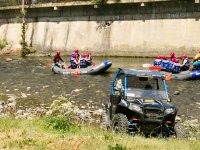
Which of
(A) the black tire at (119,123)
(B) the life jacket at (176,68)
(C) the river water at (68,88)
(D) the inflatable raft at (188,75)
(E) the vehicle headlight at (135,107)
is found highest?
(E) the vehicle headlight at (135,107)

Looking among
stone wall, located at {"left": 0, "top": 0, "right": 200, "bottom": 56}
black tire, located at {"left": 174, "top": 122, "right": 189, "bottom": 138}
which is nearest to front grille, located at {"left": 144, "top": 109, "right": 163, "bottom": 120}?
black tire, located at {"left": 174, "top": 122, "right": 189, "bottom": 138}

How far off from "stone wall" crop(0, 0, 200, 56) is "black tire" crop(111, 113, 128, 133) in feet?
83.6

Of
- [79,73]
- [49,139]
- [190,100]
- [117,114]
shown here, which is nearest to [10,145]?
[49,139]

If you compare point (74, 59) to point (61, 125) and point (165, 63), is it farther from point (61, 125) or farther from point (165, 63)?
point (61, 125)

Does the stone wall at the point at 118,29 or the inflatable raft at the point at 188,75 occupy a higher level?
the stone wall at the point at 118,29

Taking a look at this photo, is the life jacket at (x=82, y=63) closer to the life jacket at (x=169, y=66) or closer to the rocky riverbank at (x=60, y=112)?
the life jacket at (x=169, y=66)

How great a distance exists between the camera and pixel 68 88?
81.6 ft

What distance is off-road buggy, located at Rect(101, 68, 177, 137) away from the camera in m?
11.7

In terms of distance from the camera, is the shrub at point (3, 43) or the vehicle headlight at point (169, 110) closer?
the vehicle headlight at point (169, 110)

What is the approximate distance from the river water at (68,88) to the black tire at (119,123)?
5.87 metres

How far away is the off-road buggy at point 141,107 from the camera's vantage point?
1173cm

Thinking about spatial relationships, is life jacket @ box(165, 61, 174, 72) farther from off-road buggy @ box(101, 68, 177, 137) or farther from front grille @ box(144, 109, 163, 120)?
front grille @ box(144, 109, 163, 120)

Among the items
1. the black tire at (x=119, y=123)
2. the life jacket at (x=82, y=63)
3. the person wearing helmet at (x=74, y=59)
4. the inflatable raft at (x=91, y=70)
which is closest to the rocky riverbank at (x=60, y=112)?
the black tire at (x=119, y=123)

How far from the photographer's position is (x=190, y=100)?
20875 mm
